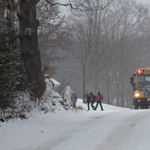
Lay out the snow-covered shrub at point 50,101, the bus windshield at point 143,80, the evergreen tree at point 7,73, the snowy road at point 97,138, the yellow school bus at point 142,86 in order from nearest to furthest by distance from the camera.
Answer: the snowy road at point 97,138
the evergreen tree at point 7,73
the snow-covered shrub at point 50,101
the yellow school bus at point 142,86
the bus windshield at point 143,80

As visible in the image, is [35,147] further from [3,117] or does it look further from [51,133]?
[3,117]

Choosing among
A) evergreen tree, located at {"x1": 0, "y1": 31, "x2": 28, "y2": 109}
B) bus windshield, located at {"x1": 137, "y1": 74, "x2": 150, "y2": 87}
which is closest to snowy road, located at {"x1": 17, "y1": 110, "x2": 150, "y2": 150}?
evergreen tree, located at {"x1": 0, "y1": 31, "x2": 28, "y2": 109}

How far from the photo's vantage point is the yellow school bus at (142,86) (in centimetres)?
1976

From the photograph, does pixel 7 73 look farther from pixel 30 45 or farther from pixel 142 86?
pixel 142 86

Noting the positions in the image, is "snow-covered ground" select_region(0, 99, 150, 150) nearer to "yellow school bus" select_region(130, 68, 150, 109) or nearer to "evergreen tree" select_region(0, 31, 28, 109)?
"evergreen tree" select_region(0, 31, 28, 109)

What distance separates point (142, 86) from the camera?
20.0m

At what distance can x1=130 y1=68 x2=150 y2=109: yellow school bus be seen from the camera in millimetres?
19756

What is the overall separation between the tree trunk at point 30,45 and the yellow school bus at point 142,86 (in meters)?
9.53

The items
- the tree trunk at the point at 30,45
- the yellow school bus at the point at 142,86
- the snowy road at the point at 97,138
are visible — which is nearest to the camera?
the snowy road at the point at 97,138

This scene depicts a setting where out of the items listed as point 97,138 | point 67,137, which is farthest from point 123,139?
point 67,137

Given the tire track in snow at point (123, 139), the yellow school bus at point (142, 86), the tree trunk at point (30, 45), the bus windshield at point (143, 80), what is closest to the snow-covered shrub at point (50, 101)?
the tree trunk at point (30, 45)

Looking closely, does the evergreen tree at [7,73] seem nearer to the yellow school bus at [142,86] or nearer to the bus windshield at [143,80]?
the yellow school bus at [142,86]

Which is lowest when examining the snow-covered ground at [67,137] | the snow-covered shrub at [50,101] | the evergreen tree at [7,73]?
the snow-covered ground at [67,137]

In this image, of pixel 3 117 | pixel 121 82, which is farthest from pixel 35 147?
pixel 121 82
